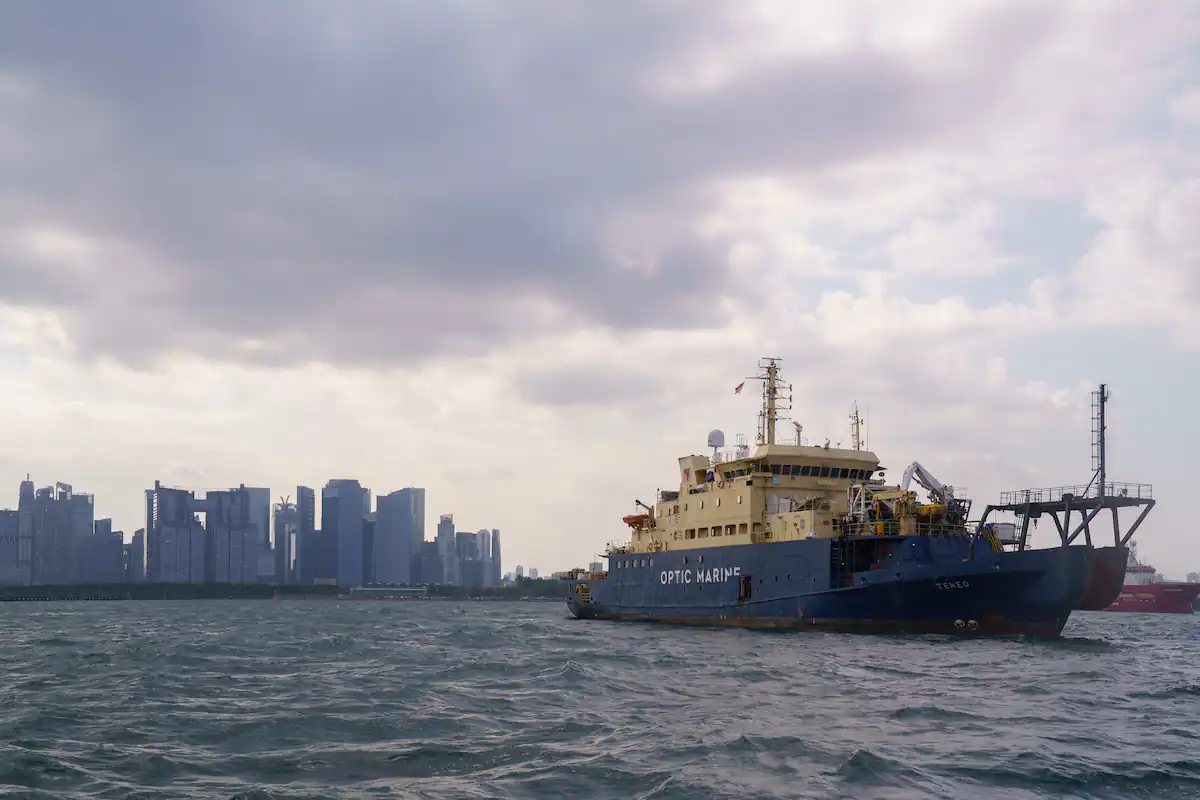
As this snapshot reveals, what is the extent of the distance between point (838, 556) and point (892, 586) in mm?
2892

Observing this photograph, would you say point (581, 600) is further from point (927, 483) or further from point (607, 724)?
point (607, 724)

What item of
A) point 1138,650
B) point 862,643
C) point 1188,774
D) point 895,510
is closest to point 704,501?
point 895,510

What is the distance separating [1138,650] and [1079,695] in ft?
55.8

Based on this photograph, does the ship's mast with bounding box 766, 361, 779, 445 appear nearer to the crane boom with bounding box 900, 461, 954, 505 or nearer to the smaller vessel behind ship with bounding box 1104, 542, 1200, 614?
the crane boom with bounding box 900, 461, 954, 505

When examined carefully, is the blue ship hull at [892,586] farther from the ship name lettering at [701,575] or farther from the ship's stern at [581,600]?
the ship's stern at [581,600]

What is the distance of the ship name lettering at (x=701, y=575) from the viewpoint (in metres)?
48.8

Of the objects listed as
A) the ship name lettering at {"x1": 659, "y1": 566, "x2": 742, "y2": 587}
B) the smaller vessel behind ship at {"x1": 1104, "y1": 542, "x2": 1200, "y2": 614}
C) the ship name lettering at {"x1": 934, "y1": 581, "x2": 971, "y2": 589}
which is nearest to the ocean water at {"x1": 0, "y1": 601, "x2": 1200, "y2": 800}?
the ship name lettering at {"x1": 934, "y1": 581, "x2": 971, "y2": 589}

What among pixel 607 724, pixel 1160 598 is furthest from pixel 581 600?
pixel 1160 598

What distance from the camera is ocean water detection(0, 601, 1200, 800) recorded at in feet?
45.5

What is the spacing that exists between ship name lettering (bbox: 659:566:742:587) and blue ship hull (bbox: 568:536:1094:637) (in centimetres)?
7

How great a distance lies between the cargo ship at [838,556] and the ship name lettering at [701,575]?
97 millimetres

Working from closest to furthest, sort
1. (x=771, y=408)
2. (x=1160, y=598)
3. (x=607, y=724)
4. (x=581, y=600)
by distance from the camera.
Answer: (x=607, y=724)
(x=771, y=408)
(x=581, y=600)
(x=1160, y=598)

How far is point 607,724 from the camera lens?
18703 millimetres

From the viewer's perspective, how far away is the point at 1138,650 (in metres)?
37.2
